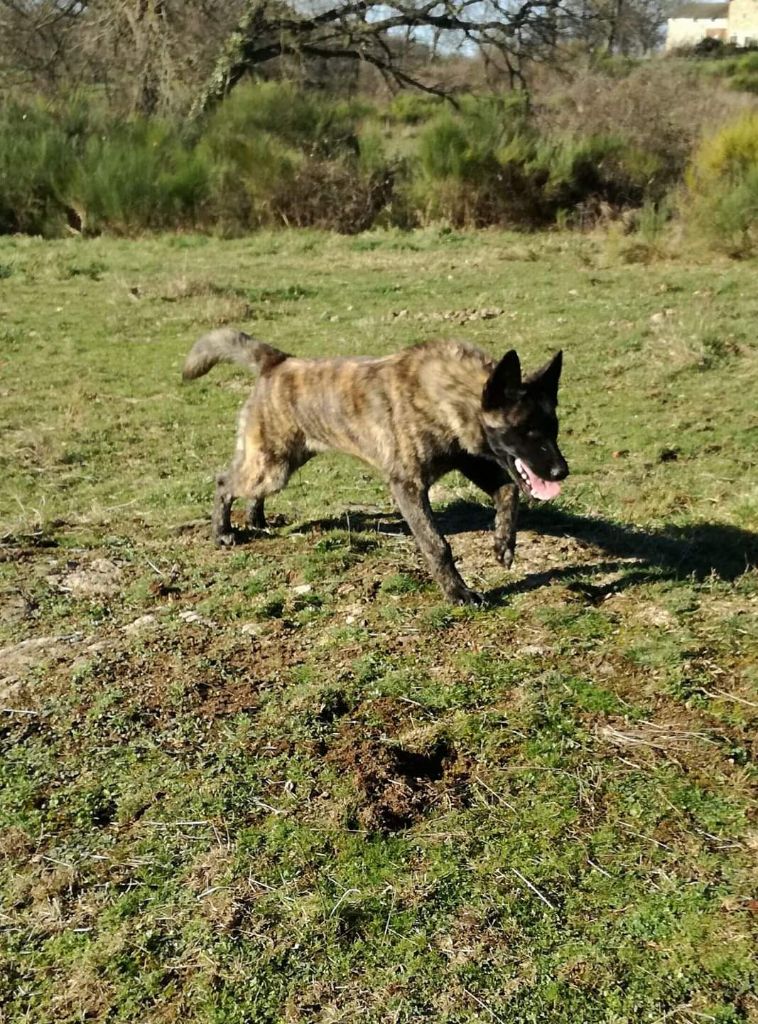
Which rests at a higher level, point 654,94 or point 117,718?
point 654,94

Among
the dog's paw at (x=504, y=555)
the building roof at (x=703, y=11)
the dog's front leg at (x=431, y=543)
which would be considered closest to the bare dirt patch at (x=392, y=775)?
the dog's front leg at (x=431, y=543)

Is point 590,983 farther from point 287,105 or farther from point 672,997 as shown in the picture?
point 287,105

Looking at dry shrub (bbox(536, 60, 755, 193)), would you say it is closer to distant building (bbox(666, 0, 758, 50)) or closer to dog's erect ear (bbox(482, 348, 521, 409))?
dog's erect ear (bbox(482, 348, 521, 409))

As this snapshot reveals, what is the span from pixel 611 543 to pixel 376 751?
274 centimetres

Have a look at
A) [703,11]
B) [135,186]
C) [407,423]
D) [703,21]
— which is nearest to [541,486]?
[407,423]

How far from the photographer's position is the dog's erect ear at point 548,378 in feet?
17.9

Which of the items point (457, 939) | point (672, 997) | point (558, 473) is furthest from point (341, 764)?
point (558, 473)

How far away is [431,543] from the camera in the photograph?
5652 millimetres

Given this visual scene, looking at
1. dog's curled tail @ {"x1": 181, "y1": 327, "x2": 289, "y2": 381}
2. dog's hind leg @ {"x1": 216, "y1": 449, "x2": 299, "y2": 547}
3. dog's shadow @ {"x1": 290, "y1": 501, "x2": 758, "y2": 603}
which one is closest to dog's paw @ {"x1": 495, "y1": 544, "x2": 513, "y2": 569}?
dog's shadow @ {"x1": 290, "y1": 501, "x2": 758, "y2": 603}

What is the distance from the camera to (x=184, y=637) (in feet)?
17.5

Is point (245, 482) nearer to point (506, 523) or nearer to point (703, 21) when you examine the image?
point (506, 523)

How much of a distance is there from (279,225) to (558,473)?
19.2 meters

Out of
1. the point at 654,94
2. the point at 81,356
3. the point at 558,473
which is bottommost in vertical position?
the point at 81,356

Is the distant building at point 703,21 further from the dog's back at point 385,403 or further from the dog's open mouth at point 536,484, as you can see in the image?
the dog's open mouth at point 536,484
